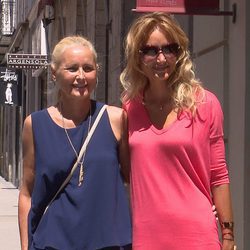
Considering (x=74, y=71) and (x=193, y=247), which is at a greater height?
(x=74, y=71)

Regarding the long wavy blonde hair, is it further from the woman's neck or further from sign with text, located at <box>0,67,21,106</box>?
sign with text, located at <box>0,67,21,106</box>

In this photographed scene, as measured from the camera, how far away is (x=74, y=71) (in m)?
3.72

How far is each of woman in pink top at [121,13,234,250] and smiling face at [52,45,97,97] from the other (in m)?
0.21

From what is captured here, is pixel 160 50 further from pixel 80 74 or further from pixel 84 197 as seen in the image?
pixel 84 197

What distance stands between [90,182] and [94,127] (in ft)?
0.89

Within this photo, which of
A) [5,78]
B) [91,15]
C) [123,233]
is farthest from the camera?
[5,78]

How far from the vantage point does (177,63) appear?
3598mm

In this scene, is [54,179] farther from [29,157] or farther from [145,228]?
[145,228]

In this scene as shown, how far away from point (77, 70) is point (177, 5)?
324cm

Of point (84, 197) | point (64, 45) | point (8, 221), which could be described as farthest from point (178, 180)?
point (8, 221)

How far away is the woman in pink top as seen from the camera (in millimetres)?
3420

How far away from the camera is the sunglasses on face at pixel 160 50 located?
353 cm

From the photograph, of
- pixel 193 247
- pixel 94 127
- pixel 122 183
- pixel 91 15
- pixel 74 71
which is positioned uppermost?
pixel 91 15

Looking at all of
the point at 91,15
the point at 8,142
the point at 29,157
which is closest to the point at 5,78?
the point at 8,142
